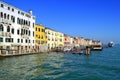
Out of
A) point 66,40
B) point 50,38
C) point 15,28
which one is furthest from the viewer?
point 66,40

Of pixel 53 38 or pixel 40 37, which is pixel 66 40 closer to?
pixel 53 38

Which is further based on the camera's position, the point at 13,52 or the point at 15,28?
the point at 15,28

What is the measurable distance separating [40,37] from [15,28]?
20.0 meters

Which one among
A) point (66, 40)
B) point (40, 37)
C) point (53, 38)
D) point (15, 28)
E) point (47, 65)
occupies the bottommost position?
point (47, 65)

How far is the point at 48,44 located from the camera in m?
86.6

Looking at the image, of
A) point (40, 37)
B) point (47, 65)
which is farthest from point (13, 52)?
point (40, 37)

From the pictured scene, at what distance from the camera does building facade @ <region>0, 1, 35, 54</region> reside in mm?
51844

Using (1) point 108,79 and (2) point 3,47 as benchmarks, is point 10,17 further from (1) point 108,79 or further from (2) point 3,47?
(1) point 108,79

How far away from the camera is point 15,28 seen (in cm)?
5769

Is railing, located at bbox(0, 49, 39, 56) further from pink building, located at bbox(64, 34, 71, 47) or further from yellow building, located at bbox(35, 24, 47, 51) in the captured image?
pink building, located at bbox(64, 34, 71, 47)

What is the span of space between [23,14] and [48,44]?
26.5 m

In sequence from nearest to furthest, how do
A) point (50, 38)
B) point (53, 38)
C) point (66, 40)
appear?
point (50, 38)
point (53, 38)
point (66, 40)

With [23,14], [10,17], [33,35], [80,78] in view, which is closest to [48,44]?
[33,35]

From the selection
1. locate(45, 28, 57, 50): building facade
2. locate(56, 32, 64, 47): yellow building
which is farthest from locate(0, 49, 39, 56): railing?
locate(56, 32, 64, 47): yellow building
